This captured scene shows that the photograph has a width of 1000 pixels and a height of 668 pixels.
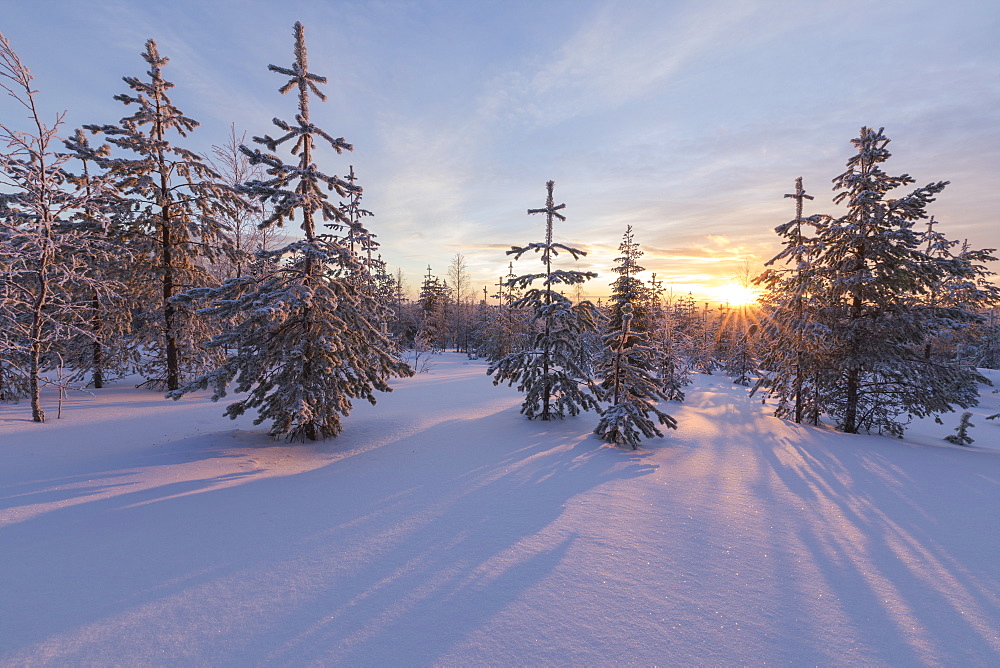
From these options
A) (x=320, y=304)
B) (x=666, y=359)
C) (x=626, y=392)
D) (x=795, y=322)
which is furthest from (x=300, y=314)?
(x=666, y=359)

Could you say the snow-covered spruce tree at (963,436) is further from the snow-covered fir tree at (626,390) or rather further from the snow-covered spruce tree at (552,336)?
the snow-covered spruce tree at (552,336)

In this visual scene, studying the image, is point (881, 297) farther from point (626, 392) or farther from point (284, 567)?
point (284, 567)

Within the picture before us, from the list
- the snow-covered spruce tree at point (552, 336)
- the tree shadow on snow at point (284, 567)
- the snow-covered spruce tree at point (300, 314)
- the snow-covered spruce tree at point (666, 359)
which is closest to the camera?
the tree shadow on snow at point (284, 567)

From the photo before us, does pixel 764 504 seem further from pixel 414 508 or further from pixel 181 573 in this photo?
pixel 181 573

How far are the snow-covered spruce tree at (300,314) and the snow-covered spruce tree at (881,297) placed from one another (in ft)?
46.2

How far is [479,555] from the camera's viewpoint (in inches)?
188

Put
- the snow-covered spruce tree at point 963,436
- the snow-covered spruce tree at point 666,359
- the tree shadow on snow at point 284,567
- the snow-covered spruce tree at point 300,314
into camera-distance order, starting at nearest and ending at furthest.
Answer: the tree shadow on snow at point 284,567
the snow-covered spruce tree at point 300,314
the snow-covered spruce tree at point 963,436
the snow-covered spruce tree at point 666,359

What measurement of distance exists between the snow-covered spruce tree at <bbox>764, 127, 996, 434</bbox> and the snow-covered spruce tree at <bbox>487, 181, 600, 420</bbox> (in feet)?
25.2

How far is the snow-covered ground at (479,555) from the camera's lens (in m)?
3.40

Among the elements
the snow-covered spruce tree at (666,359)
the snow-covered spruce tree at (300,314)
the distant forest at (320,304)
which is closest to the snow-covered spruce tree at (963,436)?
the distant forest at (320,304)

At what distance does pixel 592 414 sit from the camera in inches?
560

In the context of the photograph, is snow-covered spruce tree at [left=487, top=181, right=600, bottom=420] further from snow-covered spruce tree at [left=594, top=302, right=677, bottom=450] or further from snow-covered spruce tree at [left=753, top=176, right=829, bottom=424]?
snow-covered spruce tree at [left=753, top=176, right=829, bottom=424]

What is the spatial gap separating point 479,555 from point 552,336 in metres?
7.86

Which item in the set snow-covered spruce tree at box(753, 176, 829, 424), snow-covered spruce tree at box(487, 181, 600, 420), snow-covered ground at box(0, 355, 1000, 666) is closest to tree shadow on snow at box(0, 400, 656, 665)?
snow-covered ground at box(0, 355, 1000, 666)
